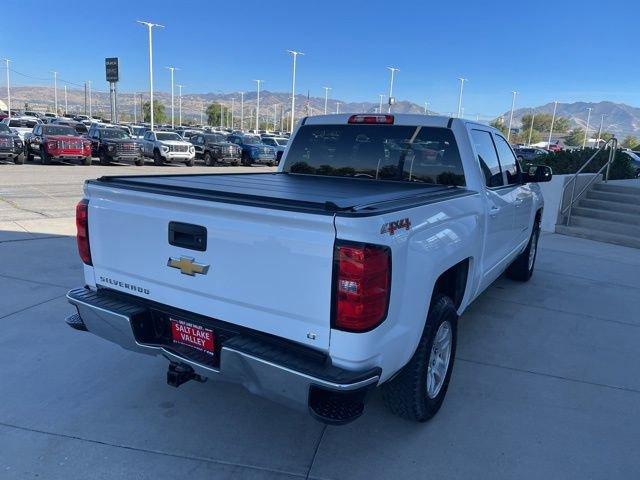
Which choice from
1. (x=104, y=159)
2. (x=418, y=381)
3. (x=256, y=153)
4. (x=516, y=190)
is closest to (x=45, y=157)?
(x=104, y=159)

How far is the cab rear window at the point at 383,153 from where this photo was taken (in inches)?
166

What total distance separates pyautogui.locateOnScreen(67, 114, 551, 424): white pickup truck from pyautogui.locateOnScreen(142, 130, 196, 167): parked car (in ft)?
74.7

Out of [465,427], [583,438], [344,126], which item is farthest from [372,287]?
[344,126]

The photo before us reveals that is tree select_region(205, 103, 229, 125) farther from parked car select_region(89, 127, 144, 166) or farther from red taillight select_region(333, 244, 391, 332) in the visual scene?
red taillight select_region(333, 244, 391, 332)

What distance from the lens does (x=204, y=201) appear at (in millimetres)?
2680

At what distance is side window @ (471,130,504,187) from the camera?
4.38 meters

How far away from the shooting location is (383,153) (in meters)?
4.46

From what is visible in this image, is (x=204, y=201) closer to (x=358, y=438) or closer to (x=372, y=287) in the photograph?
(x=372, y=287)

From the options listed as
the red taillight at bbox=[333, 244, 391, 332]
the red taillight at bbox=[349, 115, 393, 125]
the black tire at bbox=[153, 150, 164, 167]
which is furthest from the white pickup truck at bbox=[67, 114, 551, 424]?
the black tire at bbox=[153, 150, 164, 167]

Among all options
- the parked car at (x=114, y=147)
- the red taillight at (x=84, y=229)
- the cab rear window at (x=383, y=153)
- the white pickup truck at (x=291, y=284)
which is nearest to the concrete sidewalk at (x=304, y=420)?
the white pickup truck at (x=291, y=284)

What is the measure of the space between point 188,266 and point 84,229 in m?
0.96

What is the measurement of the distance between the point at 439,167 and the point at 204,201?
226 centimetres

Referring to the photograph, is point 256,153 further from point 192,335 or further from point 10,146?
point 192,335

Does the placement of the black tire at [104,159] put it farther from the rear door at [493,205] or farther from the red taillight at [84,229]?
the red taillight at [84,229]
